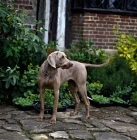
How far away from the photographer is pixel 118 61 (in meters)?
8.07

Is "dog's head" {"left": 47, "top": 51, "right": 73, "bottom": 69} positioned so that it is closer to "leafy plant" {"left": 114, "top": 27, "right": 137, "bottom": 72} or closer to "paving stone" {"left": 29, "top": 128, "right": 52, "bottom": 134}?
"paving stone" {"left": 29, "top": 128, "right": 52, "bottom": 134}

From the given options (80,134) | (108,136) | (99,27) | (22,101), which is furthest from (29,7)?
(108,136)

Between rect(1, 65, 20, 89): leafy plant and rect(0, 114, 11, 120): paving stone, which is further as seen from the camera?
rect(1, 65, 20, 89): leafy plant

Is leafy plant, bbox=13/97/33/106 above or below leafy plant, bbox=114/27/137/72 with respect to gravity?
below

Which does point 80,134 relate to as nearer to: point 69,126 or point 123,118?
point 69,126

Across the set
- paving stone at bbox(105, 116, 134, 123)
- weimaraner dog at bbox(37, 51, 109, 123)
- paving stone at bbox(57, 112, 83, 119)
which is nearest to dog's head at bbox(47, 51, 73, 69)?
weimaraner dog at bbox(37, 51, 109, 123)

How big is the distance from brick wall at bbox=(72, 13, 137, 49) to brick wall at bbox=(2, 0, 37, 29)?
3.44 ft

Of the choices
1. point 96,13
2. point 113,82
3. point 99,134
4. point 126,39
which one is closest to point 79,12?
point 96,13

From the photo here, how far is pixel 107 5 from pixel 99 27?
53 centimetres

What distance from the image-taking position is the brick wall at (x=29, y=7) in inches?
304

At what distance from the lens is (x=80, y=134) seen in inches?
195

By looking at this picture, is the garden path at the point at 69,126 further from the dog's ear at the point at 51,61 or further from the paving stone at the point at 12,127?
the dog's ear at the point at 51,61

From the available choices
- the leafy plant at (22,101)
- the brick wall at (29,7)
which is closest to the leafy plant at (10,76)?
the leafy plant at (22,101)

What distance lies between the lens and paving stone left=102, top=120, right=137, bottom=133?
17.5 ft
